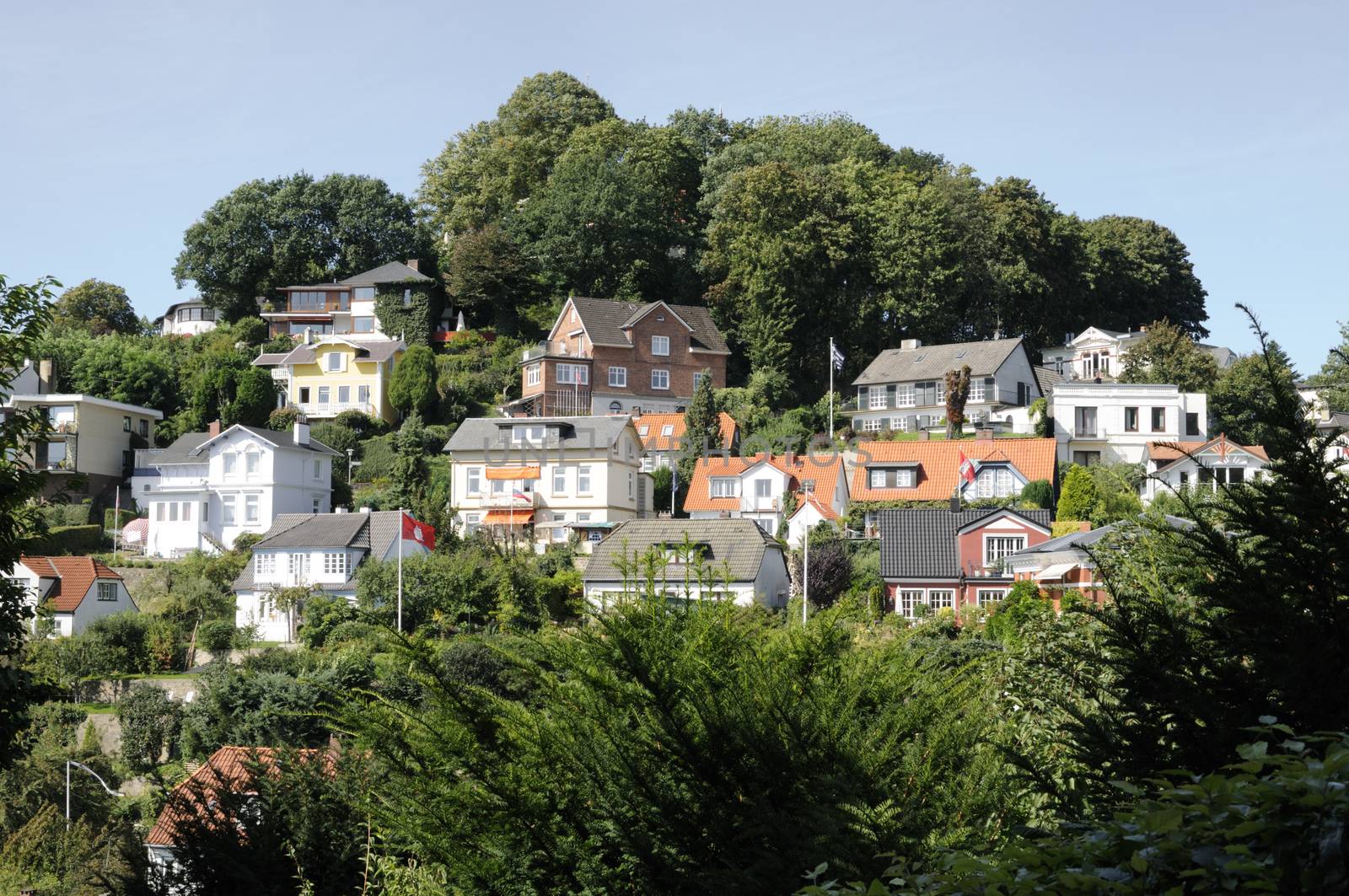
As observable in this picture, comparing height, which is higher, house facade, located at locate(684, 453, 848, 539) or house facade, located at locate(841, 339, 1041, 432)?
house facade, located at locate(841, 339, 1041, 432)

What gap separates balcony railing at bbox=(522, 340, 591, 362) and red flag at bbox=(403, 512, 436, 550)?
1875 cm

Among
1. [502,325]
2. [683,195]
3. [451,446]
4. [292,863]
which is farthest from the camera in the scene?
[683,195]

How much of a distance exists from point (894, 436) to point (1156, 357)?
14.3 meters

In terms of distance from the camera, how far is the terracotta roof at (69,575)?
46.0 m

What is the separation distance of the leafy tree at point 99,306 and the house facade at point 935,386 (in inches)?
2079

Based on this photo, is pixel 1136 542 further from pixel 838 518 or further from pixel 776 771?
pixel 838 518

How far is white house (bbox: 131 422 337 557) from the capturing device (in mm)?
56219

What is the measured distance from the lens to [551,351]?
6612cm

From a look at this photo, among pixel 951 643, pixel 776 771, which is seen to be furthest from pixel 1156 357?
pixel 776 771

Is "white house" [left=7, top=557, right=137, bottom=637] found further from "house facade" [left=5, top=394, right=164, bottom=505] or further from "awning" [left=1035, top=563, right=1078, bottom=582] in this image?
"awning" [left=1035, top=563, right=1078, bottom=582]

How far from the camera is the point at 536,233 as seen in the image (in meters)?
76.4

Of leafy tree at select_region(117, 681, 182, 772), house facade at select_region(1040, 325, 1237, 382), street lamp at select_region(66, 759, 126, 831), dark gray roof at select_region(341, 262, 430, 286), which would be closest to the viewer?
street lamp at select_region(66, 759, 126, 831)

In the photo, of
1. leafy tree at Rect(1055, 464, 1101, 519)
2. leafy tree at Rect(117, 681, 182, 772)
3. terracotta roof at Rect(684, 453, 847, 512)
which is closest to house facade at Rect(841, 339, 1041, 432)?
terracotta roof at Rect(684, 453, 847, 512)

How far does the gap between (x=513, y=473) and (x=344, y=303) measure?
25930mm
